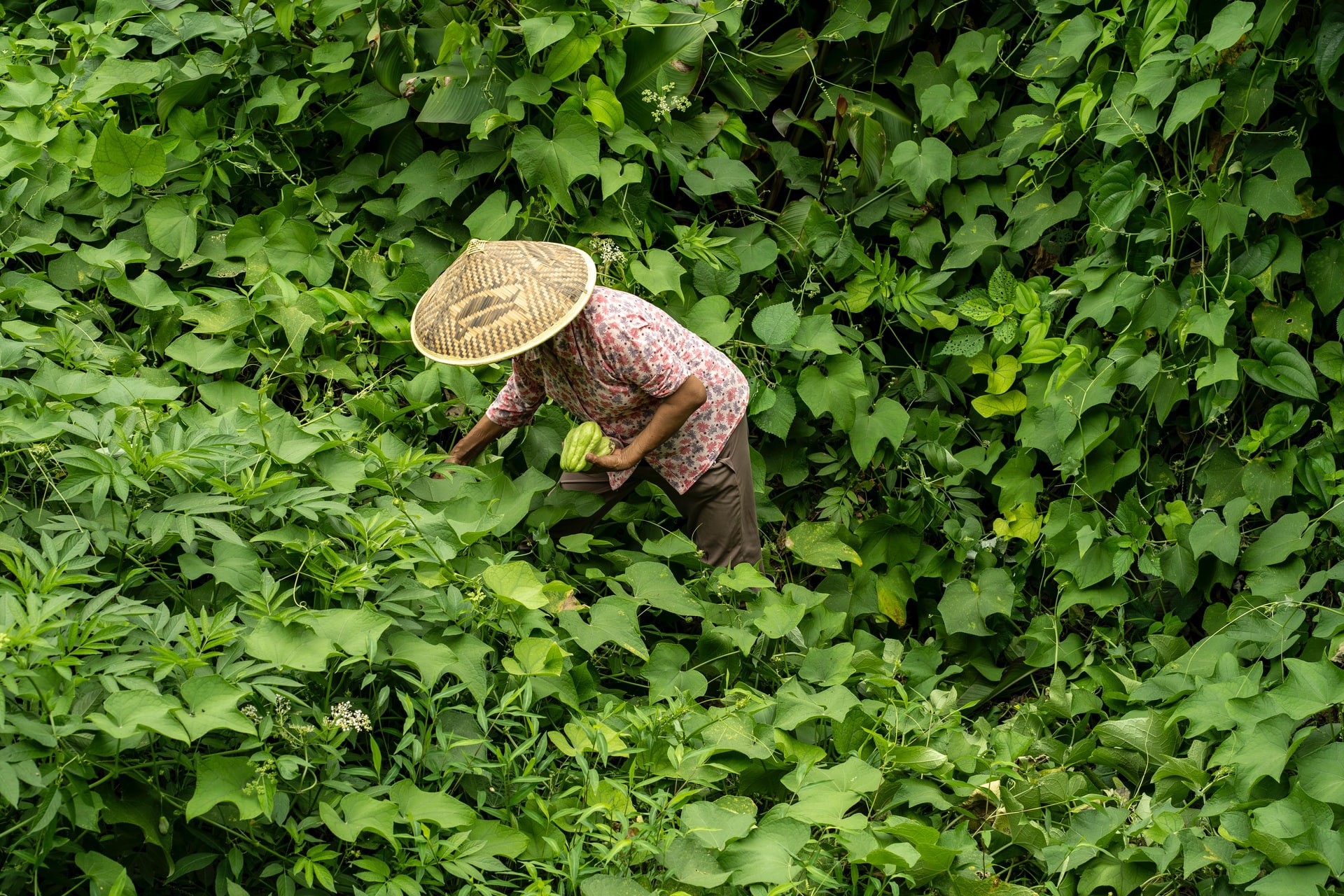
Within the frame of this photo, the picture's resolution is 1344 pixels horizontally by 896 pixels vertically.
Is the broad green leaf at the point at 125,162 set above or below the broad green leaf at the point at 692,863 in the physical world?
above

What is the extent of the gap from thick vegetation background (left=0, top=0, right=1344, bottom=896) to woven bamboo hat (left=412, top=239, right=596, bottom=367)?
1.06 ft

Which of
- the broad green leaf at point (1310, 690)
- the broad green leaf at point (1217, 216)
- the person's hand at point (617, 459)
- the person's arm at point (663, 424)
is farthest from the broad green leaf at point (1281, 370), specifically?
the person's hand at point (617, 459)

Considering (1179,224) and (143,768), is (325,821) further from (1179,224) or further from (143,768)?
(1179,224)

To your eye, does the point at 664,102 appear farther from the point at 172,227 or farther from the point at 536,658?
the point at 536,658

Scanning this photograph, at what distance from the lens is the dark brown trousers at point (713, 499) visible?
2980mm

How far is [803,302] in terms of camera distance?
154 inches

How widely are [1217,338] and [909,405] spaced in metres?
1.19

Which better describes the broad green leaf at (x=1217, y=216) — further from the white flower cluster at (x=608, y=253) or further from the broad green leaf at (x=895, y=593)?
the white flower cluster at (x=608, y=253)

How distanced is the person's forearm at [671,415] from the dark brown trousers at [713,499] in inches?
11.6

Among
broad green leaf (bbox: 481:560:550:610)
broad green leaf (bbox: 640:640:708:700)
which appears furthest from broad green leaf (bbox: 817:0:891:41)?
broad green leaf (bbox: 481:560:550:610)

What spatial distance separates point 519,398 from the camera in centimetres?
280

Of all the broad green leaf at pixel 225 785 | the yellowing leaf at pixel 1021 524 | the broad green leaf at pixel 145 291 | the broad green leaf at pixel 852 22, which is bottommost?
the yellowing leaf at pixel 1021 524

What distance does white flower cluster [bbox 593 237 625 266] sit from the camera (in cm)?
328

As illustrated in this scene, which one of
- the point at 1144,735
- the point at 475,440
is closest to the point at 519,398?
the point at 475,440
